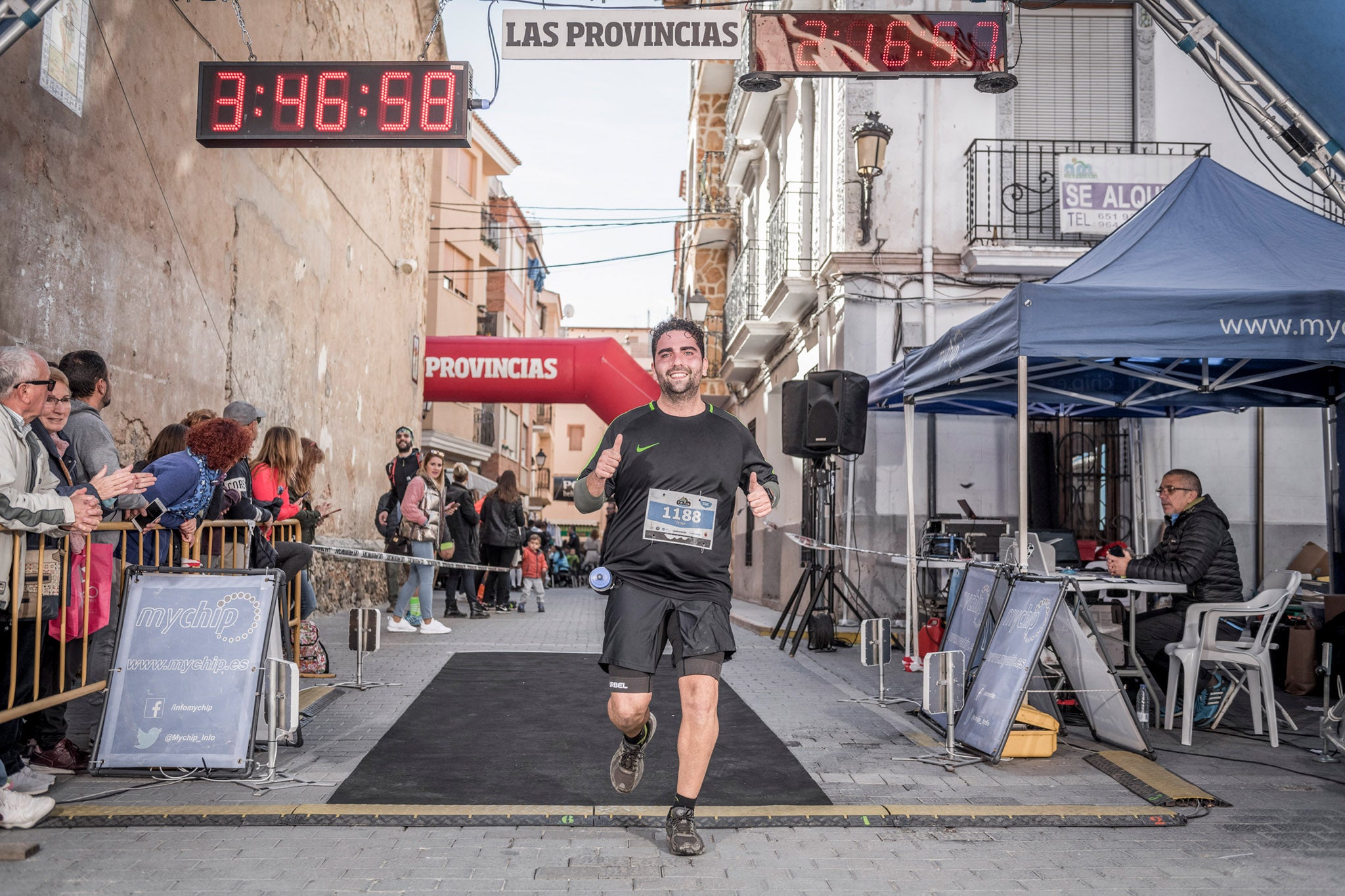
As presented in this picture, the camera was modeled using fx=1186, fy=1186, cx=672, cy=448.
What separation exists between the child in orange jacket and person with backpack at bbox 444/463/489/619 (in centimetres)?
211

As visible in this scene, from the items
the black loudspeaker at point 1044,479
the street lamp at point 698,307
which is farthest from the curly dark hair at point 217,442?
the street lamp at point 698,307

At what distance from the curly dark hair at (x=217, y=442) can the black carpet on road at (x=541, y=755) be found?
1.64 meters

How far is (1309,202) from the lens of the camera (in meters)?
12.9

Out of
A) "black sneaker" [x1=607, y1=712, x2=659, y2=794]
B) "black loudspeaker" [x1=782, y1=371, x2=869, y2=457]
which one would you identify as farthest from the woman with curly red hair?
"black loudspeaker" [x1=782, y1=371, x2=869, y2=457]

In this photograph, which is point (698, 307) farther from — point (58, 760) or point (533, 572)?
point (58, 760)

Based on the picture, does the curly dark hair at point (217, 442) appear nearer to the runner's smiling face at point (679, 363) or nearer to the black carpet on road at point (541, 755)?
the black carpet on road at point (541, 755)

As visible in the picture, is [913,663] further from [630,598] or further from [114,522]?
[114,522]

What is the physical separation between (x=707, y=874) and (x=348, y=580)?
499 inches

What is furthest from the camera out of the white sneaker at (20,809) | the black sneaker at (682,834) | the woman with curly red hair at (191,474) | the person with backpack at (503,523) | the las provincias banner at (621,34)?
the person with backpack at (503,523)

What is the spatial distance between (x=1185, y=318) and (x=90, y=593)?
19.4 ft

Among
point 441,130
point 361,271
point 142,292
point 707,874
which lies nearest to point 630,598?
point 707,874

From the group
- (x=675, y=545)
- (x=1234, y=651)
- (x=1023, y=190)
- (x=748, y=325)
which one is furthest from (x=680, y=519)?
(x=748, y=325)

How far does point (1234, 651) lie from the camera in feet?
22.8

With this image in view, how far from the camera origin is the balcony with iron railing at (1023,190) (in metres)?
13.4
